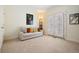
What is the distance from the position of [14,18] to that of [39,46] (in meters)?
0.78

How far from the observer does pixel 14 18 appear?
197 cm

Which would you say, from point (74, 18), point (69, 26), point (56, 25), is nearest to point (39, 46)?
point (56, 25)

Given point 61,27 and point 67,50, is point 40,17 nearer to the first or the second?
point 61,27

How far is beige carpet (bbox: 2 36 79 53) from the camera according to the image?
6.31ft

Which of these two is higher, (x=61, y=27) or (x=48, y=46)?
(x=61, y=27)

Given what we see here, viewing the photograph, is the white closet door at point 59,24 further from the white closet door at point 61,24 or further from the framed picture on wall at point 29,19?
the framed picture on wall at point 29,19

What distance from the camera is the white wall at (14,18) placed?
191 cm

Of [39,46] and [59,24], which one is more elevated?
[59,24]

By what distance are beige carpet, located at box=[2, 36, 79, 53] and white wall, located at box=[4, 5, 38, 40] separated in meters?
0.17

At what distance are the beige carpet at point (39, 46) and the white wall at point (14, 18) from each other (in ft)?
0.57

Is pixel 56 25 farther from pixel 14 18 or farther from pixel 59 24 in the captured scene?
pixel 14 18
